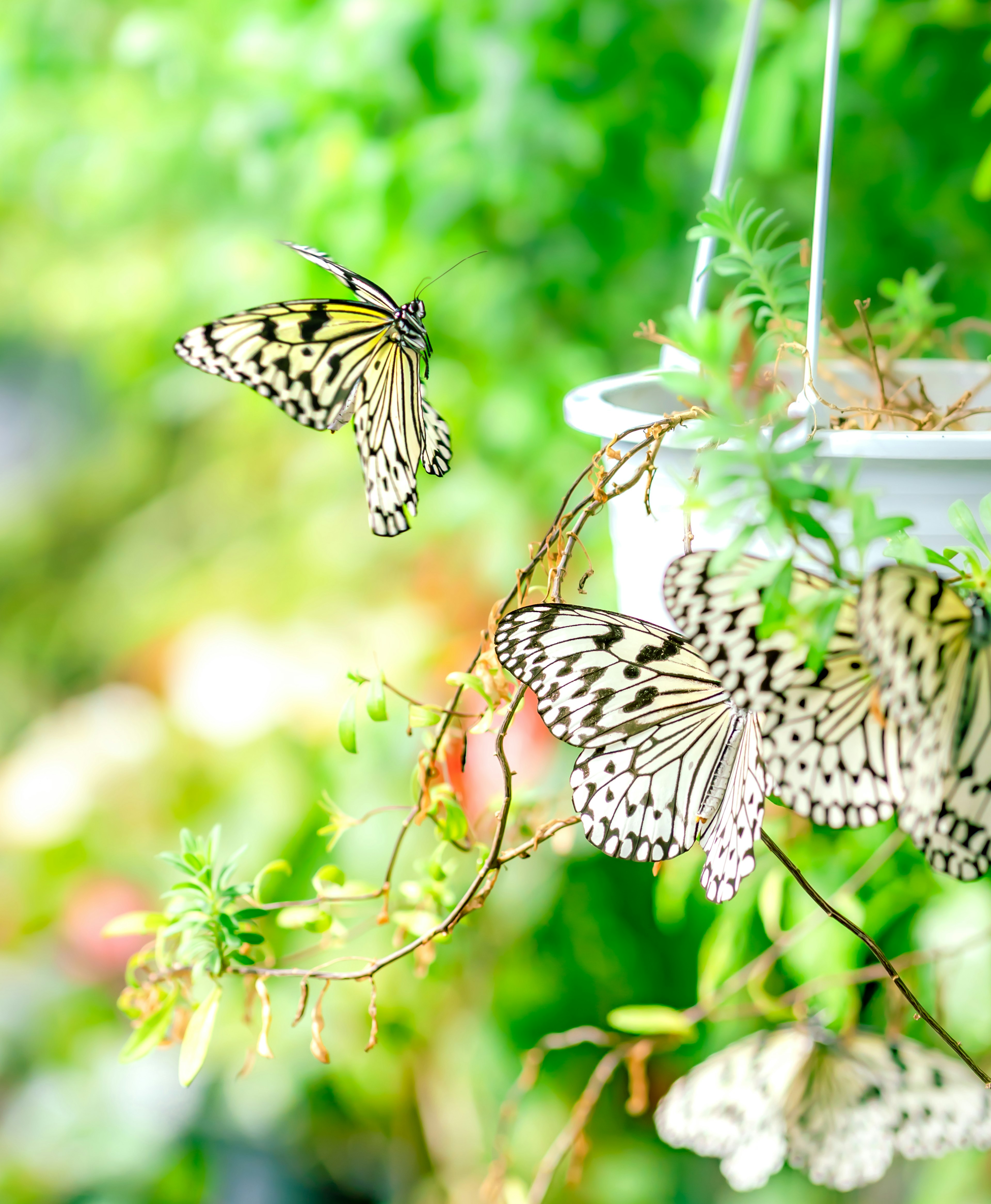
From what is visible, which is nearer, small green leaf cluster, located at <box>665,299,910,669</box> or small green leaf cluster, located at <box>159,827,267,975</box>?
small green leaf cluster, located at <box>665,299,910,669</box>

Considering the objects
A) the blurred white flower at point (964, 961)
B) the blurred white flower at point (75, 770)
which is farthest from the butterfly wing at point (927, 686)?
the blurred white flower at point (75, 770)

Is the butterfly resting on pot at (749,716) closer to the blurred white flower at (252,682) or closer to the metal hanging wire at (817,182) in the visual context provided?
the metal hanging wire at (817,182)

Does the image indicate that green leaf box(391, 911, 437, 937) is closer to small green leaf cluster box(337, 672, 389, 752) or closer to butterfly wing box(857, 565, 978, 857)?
small green leaf cluster box(337, 672, 389, 752)

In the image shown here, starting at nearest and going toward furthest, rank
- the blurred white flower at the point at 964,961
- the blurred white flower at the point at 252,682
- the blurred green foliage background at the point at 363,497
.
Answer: the blurred white flower at the point at 964,961 < the blurred green foliage background at the point at 363,497 < the blurred white flower at the point at 252,682

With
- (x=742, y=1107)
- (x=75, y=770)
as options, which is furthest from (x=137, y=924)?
(x=75, y=770)

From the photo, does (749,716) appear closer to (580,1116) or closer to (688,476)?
(688,476)

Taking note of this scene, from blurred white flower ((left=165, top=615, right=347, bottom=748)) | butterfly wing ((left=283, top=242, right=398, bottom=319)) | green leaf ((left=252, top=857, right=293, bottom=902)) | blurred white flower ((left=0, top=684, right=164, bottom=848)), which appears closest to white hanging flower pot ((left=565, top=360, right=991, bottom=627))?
butterfly wing ((left=283, top=242, right=398, bottom=319))
